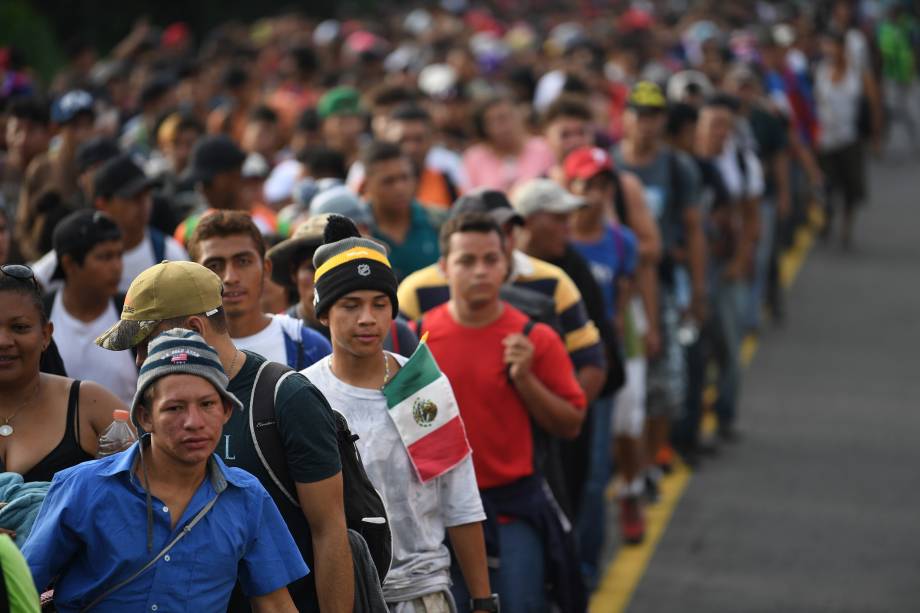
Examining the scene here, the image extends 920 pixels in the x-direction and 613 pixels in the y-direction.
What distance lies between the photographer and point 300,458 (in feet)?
15.2

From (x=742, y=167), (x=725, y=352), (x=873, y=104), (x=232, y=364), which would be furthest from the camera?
(x=873, y=104)

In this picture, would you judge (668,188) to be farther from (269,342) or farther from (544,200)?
(269,342)

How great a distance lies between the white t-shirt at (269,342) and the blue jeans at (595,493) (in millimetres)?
3052

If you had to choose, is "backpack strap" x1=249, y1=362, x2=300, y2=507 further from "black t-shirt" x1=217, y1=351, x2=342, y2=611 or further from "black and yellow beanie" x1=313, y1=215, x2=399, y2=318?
"black and yellow beanie" x1=313, y1=215, x2=399, y2=318

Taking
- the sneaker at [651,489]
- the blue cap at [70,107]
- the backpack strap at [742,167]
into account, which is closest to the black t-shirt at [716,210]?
the backpack strap at [742,167]

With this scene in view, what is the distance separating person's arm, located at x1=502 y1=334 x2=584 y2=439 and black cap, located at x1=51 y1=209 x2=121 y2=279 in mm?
1615

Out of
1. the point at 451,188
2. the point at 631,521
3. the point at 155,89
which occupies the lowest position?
the point at 631,521

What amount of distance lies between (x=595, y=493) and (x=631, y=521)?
3.60ft

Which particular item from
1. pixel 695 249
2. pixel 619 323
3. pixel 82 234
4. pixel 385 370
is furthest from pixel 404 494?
pixel 695 249

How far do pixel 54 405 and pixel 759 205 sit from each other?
9.19 meters

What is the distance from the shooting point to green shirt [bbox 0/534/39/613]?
3781 millimetres

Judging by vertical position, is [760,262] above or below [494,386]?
above

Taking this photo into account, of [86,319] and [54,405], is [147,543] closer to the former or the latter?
[54,405]

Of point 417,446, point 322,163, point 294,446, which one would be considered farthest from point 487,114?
point 294,446
